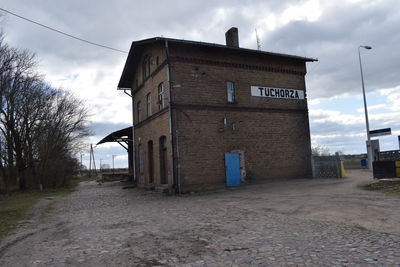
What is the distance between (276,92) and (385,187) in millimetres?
8120

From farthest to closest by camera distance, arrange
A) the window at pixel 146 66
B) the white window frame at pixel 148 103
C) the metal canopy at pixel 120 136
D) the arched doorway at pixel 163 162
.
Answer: the metal canopy at pixel 120 136, the white window frame at pixel 148 103, the window at pixel 146 66, the arched doorway at pixel 163 162

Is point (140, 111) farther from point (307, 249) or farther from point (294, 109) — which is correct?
point (307, 249)

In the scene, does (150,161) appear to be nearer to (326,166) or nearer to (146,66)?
(146,66)

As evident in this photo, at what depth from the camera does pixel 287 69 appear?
757 inches

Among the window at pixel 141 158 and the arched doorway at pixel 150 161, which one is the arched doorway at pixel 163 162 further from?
the window at pixel 141 158

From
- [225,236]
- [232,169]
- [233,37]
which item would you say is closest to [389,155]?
[232,169]

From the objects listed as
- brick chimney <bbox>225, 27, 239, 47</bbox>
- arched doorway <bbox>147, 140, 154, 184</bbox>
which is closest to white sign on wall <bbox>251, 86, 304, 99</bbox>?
brick chimney <bbox>225, 27, 239, 47</bbox>

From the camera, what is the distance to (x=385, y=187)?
12461 mm

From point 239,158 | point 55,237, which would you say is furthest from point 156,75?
point 55,237

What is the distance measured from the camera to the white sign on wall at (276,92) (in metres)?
18.0

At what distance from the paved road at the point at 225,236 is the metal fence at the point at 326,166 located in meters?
8.32

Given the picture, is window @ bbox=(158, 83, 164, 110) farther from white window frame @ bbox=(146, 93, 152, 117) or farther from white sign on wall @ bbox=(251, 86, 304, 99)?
white sign on wall @ bbox=(251, 86, 304, 99)

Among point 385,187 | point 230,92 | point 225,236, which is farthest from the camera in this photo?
point 230,92

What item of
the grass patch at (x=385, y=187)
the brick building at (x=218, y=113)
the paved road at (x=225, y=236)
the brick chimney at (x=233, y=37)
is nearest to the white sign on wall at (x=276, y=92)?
the brick building at (x=218, y=113)
